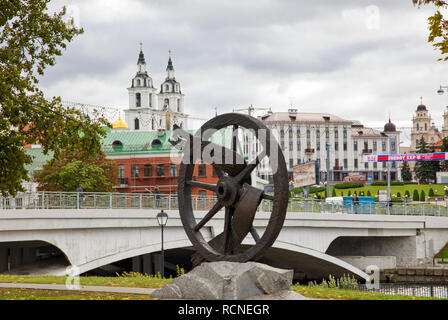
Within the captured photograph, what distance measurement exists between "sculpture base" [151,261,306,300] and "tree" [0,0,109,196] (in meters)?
6.86

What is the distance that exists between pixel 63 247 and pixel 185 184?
1357 centimetres

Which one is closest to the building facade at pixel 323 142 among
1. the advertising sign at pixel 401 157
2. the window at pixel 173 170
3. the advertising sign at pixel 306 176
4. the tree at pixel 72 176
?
the window at pixel 173 170

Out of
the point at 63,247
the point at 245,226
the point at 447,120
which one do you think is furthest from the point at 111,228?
the point at 447,120

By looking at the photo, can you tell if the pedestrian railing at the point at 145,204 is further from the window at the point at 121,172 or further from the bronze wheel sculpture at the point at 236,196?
the window at the point at 121,172

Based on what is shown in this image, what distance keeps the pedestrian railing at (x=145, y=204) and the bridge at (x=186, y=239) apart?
22.6 inches

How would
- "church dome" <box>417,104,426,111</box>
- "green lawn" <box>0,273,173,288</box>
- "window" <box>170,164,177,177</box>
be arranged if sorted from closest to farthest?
1. "green lawn" <box>0,273,173,288</box>
2. "window" <box>170,164,177,177</box>
3. "church dome" <box>417,104,426,111</box>

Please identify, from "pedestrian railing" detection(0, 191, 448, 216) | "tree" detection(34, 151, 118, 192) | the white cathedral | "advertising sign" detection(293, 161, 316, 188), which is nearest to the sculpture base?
"pedestrian railing" detection(0, 191, 448, 216)

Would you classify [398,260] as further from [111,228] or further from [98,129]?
[98,129]

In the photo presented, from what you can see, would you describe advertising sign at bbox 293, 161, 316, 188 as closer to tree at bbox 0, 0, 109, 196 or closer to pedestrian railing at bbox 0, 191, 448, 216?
pedestrian railing at bbox 0, 191, 448, 216

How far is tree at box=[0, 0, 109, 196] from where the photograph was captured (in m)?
18.1

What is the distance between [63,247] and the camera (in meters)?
29.2

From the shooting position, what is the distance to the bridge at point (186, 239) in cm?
2902

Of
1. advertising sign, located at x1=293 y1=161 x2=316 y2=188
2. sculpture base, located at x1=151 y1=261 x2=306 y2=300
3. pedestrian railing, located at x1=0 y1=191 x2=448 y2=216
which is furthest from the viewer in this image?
advertising sign, located at x1=293 y1=161 x2=316 y2=188

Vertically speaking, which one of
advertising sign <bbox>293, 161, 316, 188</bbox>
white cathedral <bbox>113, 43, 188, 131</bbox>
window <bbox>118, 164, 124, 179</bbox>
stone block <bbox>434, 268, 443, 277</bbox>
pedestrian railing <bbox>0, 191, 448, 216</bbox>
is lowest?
stone block <bbox>434, 268, 443, 277</bbox>
